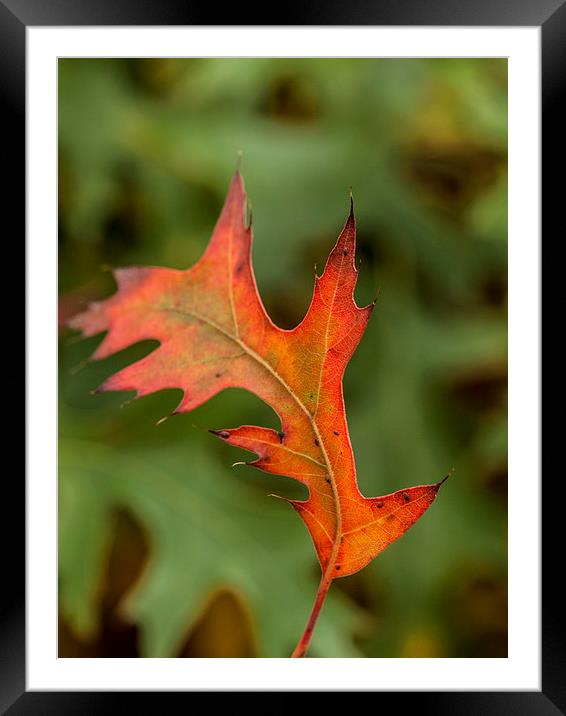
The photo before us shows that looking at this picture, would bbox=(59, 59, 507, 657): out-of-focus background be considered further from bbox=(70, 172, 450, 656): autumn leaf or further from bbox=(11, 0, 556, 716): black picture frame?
bbox=(70, 172, 450, 656): autumn leaf

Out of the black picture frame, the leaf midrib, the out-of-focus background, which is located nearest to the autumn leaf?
the leaf midrib

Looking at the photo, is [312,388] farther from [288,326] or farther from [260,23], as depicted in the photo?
[288,326]

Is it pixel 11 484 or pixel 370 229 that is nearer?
pixel 11 484

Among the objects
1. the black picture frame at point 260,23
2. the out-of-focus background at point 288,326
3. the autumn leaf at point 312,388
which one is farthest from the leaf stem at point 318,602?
the out-of-focus background at point 288,326

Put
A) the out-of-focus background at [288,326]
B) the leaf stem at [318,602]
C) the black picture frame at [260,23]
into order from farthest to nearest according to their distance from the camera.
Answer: the out-of-focus background at [288,326], the black picture frame at [260,23], the leaf stem at [318,602]

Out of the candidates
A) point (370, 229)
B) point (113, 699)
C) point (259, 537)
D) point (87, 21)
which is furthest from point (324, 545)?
point (370, 229)

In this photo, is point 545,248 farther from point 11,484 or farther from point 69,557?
point 69,557

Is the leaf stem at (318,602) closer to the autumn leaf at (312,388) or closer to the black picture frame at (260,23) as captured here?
the autumn leaf at (312,388)
